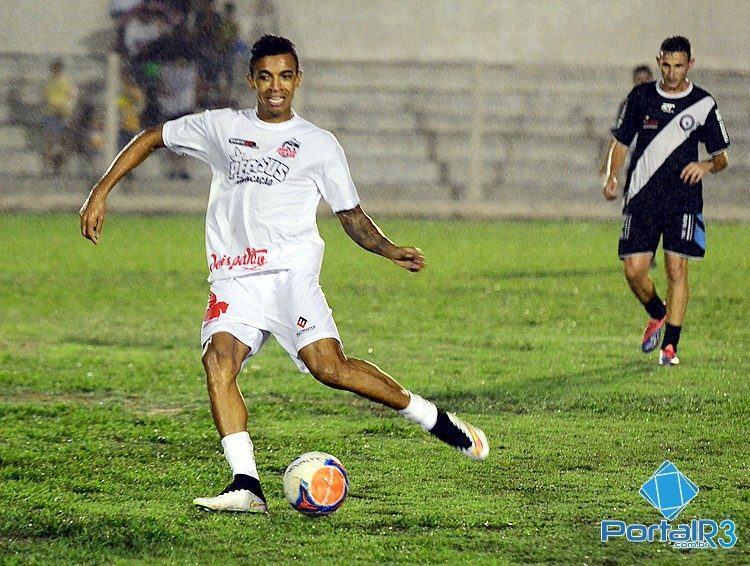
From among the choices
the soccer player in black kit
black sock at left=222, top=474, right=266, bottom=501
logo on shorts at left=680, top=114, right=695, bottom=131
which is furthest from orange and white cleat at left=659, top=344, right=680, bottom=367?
black sock at left=222, top=474, right=266, bottom=501

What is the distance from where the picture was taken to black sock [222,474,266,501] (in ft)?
18.4

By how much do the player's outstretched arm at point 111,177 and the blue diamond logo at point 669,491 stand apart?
2.42m

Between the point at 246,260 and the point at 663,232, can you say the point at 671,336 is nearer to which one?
the point at 663,232

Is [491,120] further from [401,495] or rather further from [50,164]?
[401,495]

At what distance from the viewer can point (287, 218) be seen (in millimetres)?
5945

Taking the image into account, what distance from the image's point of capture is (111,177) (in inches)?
241

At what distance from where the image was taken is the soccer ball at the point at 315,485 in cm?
548

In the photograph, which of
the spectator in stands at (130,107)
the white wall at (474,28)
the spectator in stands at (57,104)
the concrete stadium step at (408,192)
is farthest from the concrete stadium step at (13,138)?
the concrete stadium step at (408,192)

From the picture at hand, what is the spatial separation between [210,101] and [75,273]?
28.9 ft

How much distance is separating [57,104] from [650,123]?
584 inches

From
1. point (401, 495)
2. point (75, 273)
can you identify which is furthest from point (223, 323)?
point (75, 273)

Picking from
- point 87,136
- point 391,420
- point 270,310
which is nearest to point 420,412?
point 270,310

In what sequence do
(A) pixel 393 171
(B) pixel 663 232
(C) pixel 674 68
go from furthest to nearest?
(A) pixel 393 171 → (B) pixel 663 232 → (C) pixel 674 68

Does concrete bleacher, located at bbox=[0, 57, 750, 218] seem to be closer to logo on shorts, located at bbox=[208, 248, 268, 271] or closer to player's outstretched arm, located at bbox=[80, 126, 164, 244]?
player's outstretched arm, located at bbox=[80, 126, 164, 244]
